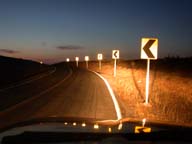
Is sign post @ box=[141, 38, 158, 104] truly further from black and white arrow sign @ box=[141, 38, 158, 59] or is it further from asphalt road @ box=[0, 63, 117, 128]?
asphalt road @ box=[0, 63, 117, 128]

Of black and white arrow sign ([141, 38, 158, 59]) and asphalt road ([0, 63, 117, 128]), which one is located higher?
black and white arrow sign ([141, 38, 158, 59])

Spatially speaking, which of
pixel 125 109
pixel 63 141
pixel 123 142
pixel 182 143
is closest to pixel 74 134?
pixel 63 141

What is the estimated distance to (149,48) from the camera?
66.4ft

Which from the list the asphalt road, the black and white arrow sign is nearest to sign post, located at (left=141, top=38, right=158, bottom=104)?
the black and white arrow sign

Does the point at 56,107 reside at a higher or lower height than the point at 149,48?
lower

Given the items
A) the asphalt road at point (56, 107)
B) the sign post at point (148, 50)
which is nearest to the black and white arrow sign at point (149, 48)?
the sign post at point (148, 50)

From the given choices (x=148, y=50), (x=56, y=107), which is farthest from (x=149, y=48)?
(x=56, y=107)

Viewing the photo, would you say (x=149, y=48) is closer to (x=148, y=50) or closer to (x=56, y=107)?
(x=148, y=50)

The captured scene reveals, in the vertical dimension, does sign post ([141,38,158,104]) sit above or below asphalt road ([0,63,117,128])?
above

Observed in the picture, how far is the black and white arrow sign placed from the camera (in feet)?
66.2

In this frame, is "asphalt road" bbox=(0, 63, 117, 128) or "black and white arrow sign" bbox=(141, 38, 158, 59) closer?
"asphalt road" bbox=(0, 63, 117, 128)

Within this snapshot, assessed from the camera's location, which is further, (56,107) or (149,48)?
(149,48)

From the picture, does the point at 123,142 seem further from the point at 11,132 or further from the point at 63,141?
the point at 11,132

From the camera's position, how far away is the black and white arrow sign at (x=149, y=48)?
795 inches
